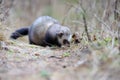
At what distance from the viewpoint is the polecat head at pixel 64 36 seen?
7501 millimetres

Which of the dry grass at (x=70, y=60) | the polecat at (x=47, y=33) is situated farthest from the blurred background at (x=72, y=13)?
the polecat at (x=47, y=33)

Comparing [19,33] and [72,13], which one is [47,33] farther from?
[72,13]

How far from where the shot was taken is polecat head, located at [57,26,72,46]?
24.6ft

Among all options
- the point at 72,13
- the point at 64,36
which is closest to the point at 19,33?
the point at 64,36

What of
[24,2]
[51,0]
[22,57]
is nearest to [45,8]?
[51,0]

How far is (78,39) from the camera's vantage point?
22.9ft

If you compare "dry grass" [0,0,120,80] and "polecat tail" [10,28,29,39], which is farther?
"polecat tail" [10,28,29,39]

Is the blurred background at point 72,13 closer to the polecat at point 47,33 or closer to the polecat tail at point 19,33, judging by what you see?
the polecat tail at point 19,33

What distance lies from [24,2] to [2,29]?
6.30m

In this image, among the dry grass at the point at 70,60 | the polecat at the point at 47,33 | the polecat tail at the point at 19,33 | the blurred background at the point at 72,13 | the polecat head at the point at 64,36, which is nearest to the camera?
the dry grass at the point at 70,60

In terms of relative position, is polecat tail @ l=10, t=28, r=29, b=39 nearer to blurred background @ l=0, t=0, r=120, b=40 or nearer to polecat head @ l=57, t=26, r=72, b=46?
blurred background @ l=0, t=0, r=120, b=40

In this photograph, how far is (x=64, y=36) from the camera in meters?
7.64

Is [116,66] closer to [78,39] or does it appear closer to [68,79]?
[68,79]

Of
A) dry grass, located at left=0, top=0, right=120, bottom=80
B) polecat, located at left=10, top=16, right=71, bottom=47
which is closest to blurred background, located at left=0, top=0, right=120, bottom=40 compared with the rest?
dry grass, located at left=0, top=0, right=120, bottom=80
